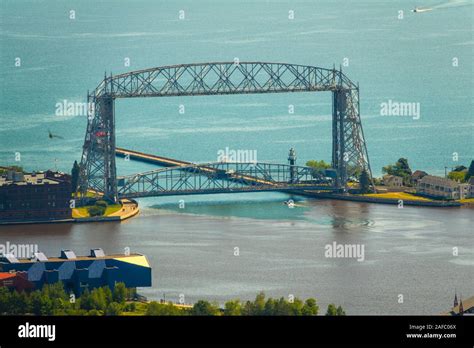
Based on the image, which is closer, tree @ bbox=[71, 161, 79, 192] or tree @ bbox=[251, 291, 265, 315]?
tree @ bbox=[251, 291, 265, 315]

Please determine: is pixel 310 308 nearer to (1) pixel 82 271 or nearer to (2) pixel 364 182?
(1) pixel 82 271

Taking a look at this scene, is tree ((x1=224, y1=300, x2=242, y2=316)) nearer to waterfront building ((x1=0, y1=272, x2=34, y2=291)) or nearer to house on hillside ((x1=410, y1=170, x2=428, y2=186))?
waterfront building ((x1=0, y1=272, x2=34, y2=291))

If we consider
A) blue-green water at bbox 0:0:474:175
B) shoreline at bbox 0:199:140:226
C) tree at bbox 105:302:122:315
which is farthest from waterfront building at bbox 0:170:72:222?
tree at bbox 105:302:122:315

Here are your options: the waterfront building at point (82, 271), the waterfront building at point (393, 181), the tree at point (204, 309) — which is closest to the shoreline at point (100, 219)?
the waterfront building at point (393, 181)

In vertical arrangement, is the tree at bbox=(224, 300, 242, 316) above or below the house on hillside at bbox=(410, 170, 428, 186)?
below

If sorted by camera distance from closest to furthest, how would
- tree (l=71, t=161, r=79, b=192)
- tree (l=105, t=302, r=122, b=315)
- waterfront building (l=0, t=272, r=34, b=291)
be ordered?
tree (l=105, t=302, r=122, b=315), waterfront building (l=0, t=272, r=34, b=291), tree (l=71, t=161, r=79, b=192)
